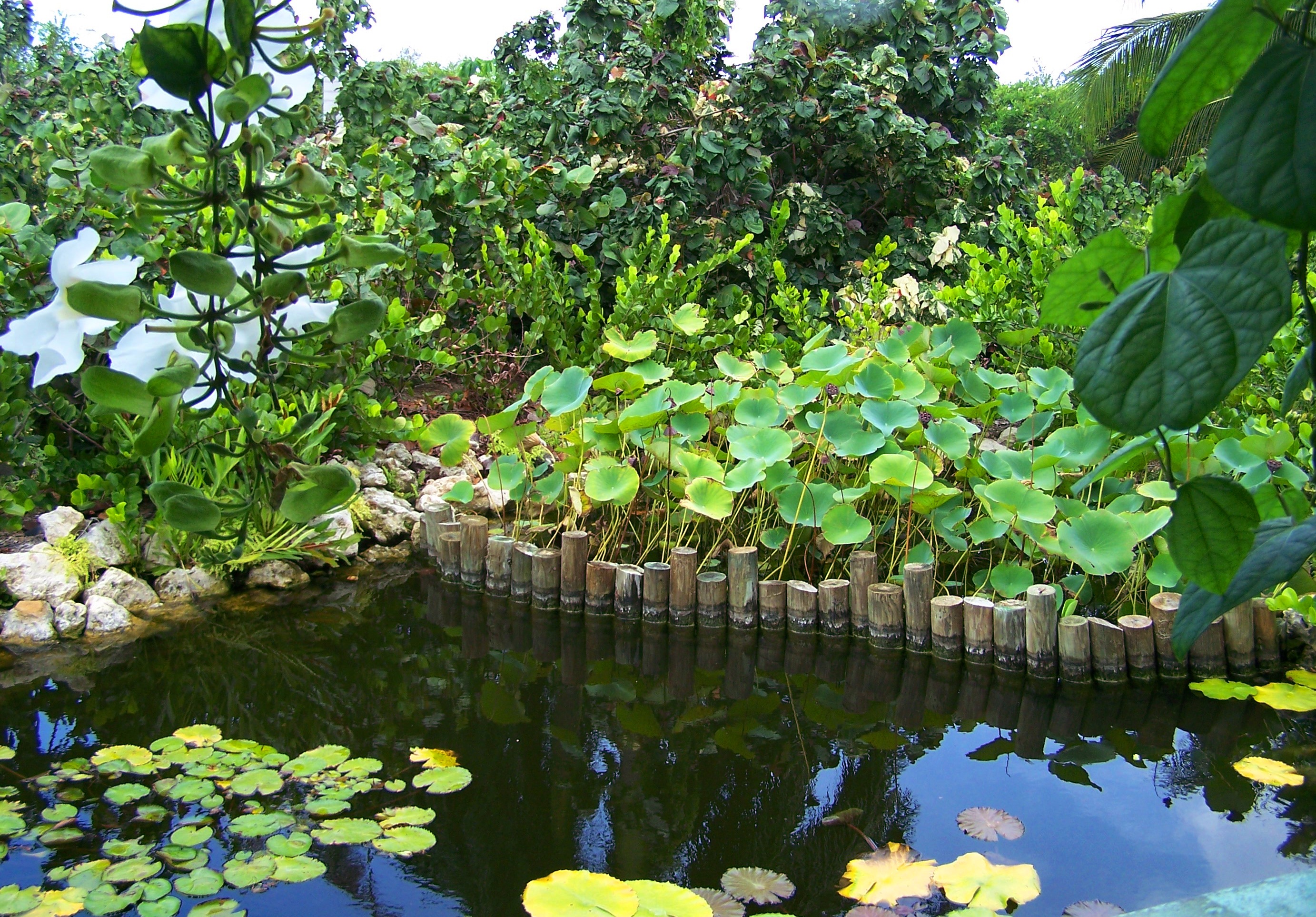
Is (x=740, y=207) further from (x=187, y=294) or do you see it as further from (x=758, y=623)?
(x=187, y=294)

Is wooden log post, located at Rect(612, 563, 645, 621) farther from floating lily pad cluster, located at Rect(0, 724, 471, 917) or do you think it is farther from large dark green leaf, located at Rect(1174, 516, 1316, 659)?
large dark green leaf, located at Rect(1174, 516, 1316, 659)

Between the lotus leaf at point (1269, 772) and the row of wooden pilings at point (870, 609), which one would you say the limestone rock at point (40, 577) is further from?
the lotus leaf at point (1269, 772)

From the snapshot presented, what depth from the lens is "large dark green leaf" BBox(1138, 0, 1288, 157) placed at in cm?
33

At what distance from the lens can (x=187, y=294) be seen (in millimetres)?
424

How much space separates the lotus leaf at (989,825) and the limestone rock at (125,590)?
2410 millimetres

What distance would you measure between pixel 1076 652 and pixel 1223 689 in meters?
0.37

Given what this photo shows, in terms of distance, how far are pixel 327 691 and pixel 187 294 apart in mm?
2212

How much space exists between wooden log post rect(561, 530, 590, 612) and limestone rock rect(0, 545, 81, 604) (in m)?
1.44

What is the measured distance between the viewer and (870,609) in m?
2.68

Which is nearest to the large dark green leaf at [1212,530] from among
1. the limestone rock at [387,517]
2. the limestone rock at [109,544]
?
the limestone rock at [109,544]

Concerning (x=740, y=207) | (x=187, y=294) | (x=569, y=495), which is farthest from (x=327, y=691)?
(x=740, y=207)

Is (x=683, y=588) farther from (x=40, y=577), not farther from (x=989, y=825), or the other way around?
(x=40, y=577)

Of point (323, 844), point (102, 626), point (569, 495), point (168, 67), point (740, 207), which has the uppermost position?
point (740, 207)

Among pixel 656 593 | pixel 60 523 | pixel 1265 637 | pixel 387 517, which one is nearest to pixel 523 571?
pixel 656 593
